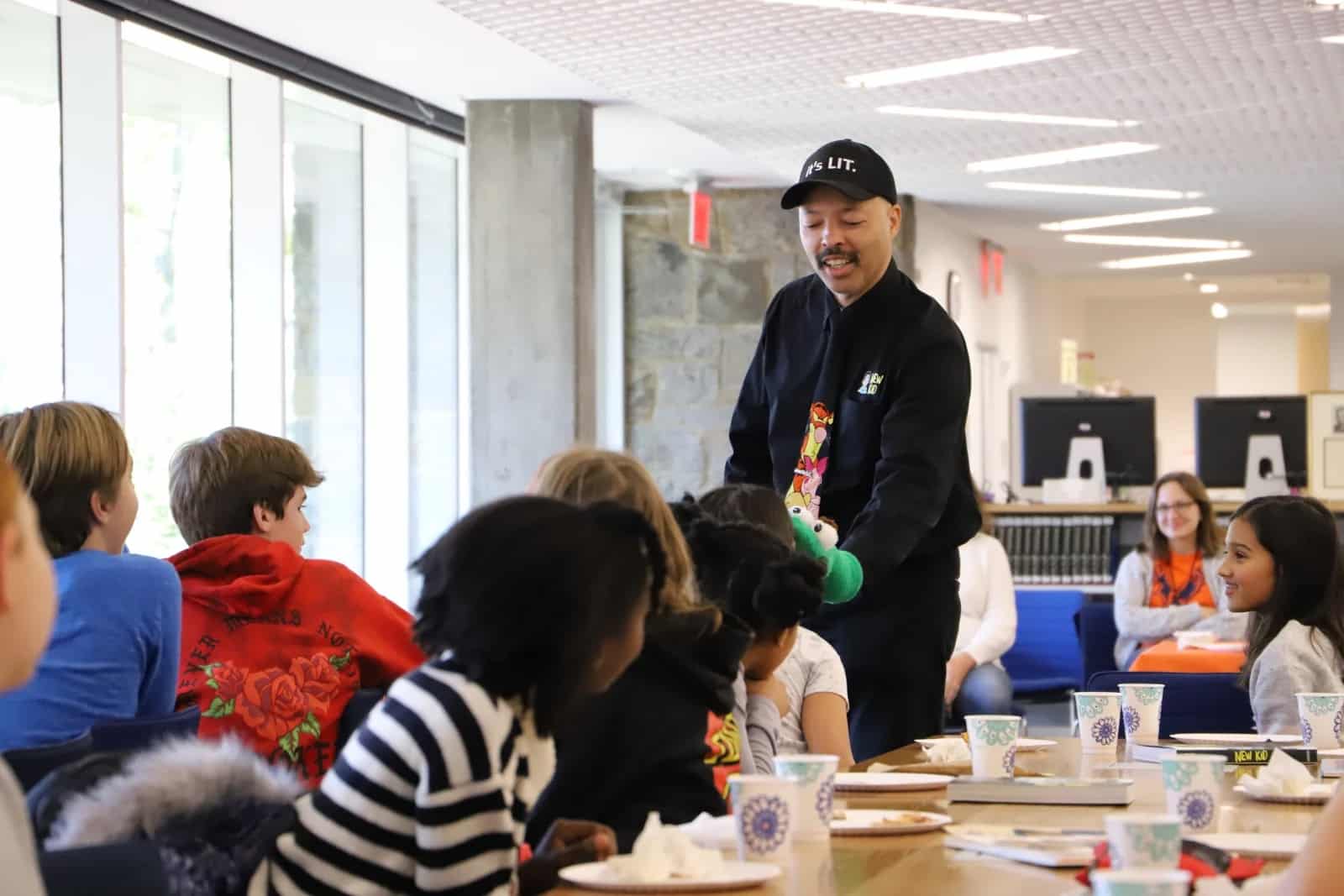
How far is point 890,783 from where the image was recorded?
205 centimetres

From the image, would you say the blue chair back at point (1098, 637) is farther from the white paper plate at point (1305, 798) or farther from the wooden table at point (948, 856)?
the white paper plate at point (1305, 798)

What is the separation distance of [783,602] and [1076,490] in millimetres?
6515

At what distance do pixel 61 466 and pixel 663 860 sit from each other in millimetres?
1405

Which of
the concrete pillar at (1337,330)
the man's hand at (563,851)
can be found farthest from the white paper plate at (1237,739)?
the concrete pillar at (1337,330)

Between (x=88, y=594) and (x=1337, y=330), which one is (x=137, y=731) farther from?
(x=1337, y=330)

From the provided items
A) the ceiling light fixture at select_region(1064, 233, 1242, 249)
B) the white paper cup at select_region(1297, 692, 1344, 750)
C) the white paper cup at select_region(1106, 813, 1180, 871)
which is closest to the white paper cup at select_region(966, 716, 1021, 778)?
the white paper cup at select_region(1297, 692, 1344, 750)

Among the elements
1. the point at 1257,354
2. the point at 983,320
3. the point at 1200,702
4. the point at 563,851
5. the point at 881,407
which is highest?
the point at 1257,354

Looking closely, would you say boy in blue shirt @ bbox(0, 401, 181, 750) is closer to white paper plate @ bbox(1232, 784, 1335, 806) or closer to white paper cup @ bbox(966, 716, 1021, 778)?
white paper cup @ bbox(966, 716, 1021, 778)

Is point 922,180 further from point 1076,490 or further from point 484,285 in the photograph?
point 484,285

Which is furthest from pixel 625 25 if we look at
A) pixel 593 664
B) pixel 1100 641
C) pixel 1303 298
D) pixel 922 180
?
pixel 1303 298

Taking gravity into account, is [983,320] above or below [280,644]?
above

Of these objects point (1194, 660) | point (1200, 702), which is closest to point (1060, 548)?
point (1194, 660)

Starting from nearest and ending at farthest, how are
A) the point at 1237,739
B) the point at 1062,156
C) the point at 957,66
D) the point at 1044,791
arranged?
the point at 1044,791
the point at 1237,739
the point at 957,66
the point at 1062,156

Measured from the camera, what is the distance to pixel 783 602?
221cm
